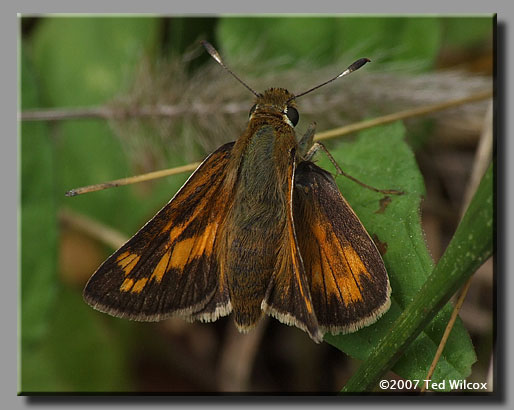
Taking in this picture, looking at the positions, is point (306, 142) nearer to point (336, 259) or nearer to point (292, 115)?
point (292, 115)

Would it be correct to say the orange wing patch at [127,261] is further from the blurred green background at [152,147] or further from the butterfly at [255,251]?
the blurred green background at [152,147]

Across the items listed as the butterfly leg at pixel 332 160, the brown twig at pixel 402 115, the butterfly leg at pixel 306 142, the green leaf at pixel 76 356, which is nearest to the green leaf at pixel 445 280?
the butterfly leg at pixel 332 160

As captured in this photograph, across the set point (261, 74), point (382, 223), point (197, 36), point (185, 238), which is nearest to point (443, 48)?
point (261, 74)

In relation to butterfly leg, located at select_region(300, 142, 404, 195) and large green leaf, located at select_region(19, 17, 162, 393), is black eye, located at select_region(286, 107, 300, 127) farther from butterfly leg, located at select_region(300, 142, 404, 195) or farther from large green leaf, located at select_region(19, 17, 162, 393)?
large green leaf, located at select_region(19, 17, 162, 393)

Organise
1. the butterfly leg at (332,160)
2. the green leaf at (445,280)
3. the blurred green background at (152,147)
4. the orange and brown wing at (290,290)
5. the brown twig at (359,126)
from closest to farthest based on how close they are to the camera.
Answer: the green leaf at (445,280) < the orange and brown wing at (290,290) < the butterfly leg at (332,160) < the brown twig at (359,126) < the blurred green background at (152,147)

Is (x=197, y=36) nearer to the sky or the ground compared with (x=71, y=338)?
nearer to the sky

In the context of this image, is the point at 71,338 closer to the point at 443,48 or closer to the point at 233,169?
the point at 233,169
